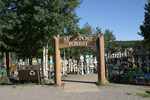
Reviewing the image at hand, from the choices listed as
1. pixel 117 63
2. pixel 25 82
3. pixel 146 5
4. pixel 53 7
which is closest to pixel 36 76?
pixel 25 82

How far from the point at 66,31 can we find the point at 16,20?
384 centimetres

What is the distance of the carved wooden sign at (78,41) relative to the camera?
11.2m

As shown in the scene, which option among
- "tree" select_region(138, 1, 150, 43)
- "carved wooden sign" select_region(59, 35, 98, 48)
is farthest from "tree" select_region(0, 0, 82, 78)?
"tree" select_region(138, 1, 150, 43)

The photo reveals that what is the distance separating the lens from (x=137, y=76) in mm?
12281

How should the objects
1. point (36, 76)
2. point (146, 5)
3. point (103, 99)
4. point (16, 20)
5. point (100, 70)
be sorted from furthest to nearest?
point (146, 5), point (16, 20), point (36, 76), point (100, 70), point (103, 99)

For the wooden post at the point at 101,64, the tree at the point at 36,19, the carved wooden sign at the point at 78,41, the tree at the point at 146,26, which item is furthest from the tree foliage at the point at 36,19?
the tree at the point at 146,26

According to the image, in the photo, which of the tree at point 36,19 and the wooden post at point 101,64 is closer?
the wooden post at point 101,64

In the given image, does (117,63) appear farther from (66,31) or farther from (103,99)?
(103,99)

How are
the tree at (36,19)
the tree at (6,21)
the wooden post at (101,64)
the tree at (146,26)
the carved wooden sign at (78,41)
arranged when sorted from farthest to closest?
1. the tree at (146,26)
2. the tree at (6,21)
3. the tree at (36,19)
4. the carved wooden sign at (78,41)
5. the wooden post at (101,64)

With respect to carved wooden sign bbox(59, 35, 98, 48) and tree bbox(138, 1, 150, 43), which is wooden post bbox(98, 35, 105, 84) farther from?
tree bbox(138, 1, 150, 43)

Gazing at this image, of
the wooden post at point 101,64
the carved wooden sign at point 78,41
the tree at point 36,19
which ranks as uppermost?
the tree at point 36,19

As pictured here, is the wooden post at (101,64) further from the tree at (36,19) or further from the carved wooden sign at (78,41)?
the tree at (36,19)

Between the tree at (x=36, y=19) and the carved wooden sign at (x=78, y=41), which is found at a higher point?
the tree at (x=36, y=19)

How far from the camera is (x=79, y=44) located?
11.3 metres
